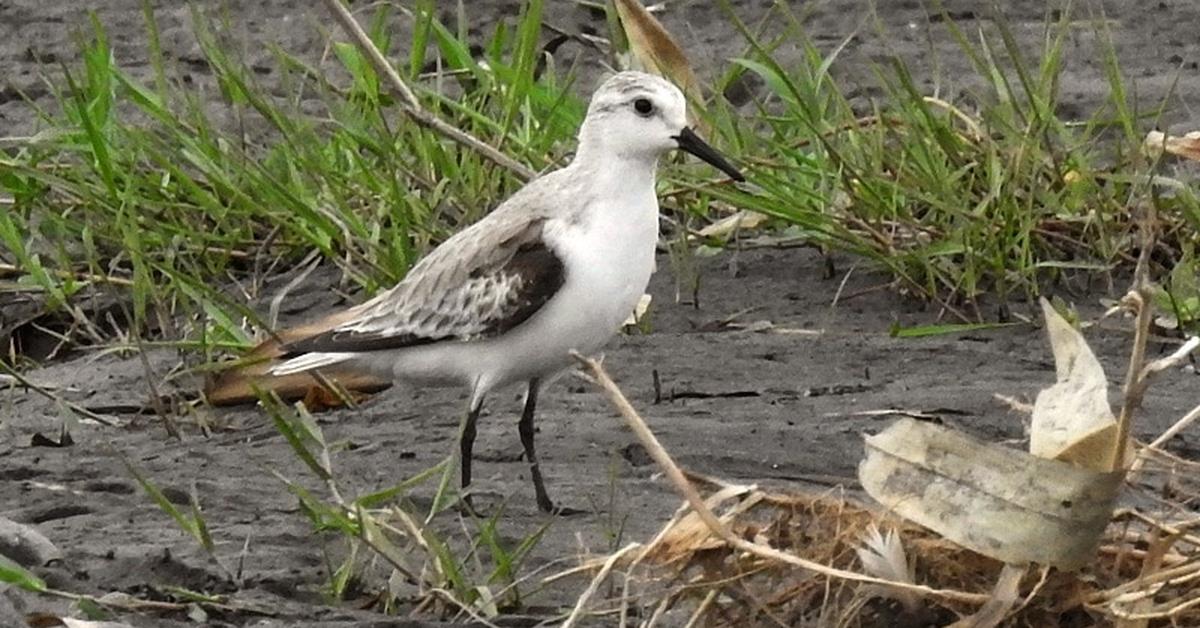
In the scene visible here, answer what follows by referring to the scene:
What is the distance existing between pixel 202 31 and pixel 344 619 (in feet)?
10.6

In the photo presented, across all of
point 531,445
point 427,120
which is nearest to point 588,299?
point 531,445

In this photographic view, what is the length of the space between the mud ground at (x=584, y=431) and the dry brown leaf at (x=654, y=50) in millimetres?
598

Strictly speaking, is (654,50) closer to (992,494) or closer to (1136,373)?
(992,494)

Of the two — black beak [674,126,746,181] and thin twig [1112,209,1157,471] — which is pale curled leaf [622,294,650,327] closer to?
black beak [674,126,746,181]

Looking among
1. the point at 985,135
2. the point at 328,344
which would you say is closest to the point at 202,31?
the point at 328,344

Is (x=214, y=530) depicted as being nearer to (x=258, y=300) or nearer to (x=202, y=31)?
(x=258, y=300)

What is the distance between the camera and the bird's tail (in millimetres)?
5301

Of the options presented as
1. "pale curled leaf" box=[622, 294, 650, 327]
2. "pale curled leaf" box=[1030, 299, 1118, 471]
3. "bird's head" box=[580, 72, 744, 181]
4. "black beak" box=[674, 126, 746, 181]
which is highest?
"pale curled leaf" box=[1030, 299, 1118, 471]

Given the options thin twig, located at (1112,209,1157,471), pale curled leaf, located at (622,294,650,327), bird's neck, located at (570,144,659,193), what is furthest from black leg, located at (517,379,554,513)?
thin twig, located at (1112,209,1157,471)

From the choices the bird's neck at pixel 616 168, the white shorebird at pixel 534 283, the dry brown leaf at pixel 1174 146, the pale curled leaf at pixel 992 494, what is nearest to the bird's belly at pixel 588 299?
the white shorebird at pixel 534 283

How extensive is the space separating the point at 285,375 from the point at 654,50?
62.6 inches

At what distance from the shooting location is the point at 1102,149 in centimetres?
629

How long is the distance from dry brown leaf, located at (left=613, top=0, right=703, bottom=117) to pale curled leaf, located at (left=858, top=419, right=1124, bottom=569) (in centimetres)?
332

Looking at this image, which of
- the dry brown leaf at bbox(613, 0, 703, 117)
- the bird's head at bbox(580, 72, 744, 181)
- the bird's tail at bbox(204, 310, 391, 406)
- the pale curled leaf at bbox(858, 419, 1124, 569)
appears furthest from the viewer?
the dry brown leaf at bbox(613, 0, 703, 117)
